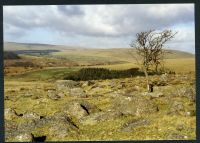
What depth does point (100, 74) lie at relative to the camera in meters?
59.0

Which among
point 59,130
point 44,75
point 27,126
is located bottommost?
point 27,126

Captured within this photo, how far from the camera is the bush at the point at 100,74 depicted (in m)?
56.8

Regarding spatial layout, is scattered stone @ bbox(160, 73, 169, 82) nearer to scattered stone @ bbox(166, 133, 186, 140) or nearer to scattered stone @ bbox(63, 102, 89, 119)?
scattered stone @ bbox(63, 102, 89, 119)

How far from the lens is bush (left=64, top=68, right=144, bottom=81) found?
56850mm

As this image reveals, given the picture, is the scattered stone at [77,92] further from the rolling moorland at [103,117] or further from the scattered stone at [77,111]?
the scattered stone at [77,111]

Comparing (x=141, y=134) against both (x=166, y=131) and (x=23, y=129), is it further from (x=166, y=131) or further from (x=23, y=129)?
(x=23, y=129)

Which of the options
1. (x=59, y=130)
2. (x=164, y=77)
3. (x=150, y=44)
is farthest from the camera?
(x=164, y=77)

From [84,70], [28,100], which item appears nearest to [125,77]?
[84,70]

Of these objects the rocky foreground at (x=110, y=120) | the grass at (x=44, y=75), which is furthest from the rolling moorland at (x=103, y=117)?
the grass at (x=44, y=75)

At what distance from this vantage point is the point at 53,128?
25.8 meters

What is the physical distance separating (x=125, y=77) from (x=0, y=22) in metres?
40.2

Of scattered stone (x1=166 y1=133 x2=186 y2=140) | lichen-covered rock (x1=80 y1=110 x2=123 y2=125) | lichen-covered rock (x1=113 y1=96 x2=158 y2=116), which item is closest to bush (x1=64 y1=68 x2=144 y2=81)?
lichen-covered rock (x1=113 y1=96 x2=158 y2=116)

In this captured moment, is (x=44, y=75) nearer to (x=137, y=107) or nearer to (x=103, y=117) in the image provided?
(x=137, y=107)

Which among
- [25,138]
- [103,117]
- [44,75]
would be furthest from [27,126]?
[44,75]
